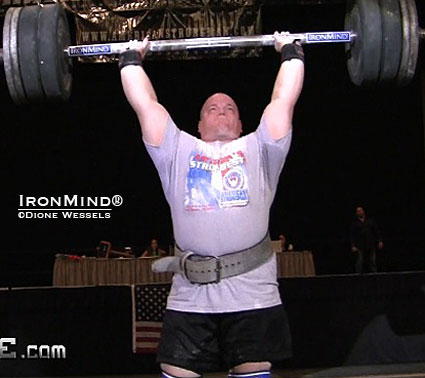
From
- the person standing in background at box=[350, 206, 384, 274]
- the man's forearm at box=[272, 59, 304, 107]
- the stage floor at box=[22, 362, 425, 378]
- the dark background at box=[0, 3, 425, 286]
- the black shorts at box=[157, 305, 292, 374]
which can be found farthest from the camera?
the dark background at box=[0, 3, 425, 286]

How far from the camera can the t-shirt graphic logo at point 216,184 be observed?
90.7 inches

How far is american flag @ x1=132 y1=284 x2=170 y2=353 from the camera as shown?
4.89 metres

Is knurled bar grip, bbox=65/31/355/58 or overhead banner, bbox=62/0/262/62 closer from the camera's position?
knurled bar grip, bbox=65/31/355/58

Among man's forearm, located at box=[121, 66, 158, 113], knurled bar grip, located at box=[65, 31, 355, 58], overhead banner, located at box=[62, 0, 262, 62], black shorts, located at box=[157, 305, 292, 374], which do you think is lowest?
black shorts, located at box=[157, 305, 292, 374]

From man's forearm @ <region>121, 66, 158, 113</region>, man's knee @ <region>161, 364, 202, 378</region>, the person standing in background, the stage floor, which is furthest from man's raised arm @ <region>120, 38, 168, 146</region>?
the person standing in background

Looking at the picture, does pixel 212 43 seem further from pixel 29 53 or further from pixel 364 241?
pixel 364 241

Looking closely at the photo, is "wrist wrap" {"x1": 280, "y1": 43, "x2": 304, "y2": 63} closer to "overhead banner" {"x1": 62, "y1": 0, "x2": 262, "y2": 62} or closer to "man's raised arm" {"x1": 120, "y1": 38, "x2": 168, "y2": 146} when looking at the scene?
→ "man's raised arm" {"x1": 120, "y1": 38, "x2": 168, "y2": 146}

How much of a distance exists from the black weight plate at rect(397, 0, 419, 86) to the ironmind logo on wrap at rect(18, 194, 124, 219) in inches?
337

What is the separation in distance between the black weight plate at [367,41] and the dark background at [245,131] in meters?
7.90

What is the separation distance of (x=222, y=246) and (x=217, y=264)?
0.06 metres

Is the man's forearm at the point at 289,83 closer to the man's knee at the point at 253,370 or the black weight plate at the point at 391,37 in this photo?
the black weight plate at the point at 391,37

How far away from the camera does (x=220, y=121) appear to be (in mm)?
2467

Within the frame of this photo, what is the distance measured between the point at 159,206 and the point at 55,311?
6.17 meters

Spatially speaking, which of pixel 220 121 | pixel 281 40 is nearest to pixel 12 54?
pixel 220 121
